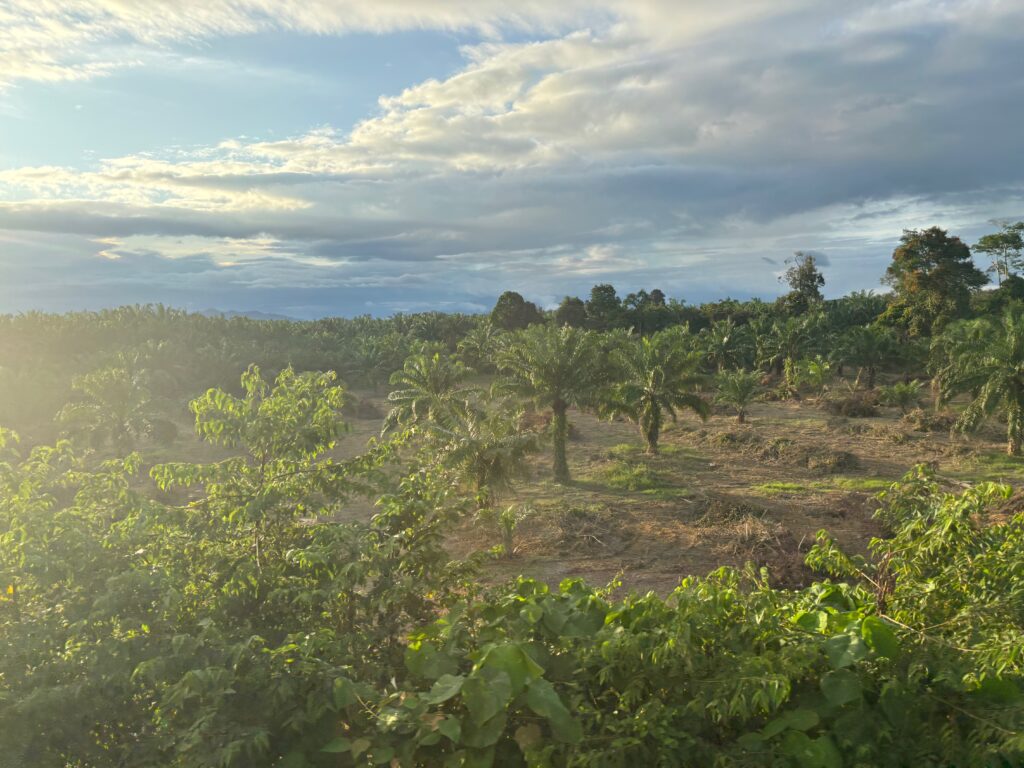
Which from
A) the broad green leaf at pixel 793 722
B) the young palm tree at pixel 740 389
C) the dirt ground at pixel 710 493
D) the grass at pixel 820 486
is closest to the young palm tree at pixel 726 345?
the young palm tree at pixel 740 389

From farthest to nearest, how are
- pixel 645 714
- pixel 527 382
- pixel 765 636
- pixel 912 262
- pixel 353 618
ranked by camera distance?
pixel 912 262 < pixel 527 382 < pixel 353 618 < pixel 765 636 < pixel 645 714

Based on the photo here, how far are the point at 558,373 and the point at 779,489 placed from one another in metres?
8.51

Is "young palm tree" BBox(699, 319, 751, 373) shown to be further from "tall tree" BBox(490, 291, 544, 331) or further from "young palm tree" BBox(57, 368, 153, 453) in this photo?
"young palm tree" BBox(57, 368, 153, 453)

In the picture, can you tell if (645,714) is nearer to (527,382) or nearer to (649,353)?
(527,382)

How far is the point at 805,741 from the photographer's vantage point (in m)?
3.63

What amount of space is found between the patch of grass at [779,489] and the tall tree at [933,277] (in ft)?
103

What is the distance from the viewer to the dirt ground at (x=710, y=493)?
55.7 ft

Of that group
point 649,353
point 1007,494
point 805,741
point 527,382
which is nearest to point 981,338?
point 649,353

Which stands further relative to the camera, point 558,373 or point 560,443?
point 560,443

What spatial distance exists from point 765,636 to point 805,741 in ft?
2.09

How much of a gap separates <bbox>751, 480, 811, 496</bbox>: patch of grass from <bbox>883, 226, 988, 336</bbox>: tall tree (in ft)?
103

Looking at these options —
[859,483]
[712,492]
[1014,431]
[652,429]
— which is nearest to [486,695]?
[712,492]

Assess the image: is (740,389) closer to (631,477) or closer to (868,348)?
(631,477)

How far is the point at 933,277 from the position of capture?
160ft
